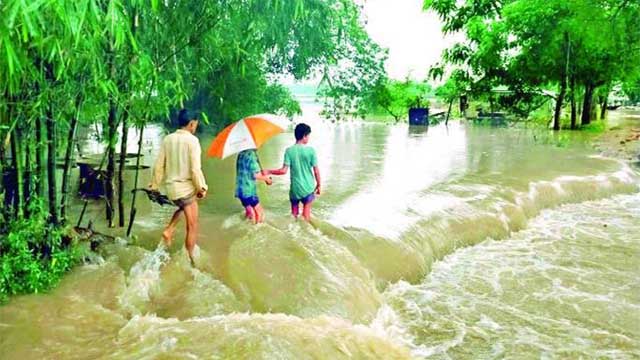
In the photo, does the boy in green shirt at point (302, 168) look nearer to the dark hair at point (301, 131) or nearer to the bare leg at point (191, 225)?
the dark hair at point (301, 131)

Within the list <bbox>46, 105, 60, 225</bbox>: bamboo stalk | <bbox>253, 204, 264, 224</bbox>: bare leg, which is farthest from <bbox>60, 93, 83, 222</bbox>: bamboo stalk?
<bbox>253, 204, 264, 224</bbox>: bare leg

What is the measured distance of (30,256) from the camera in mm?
4676

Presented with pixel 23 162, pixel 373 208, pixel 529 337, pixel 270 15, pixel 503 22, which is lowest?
pixel 529 337

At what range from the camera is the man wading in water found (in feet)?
17.2

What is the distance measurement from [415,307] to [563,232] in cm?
400

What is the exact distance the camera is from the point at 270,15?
5.96m

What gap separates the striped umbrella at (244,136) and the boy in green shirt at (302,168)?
25 cm

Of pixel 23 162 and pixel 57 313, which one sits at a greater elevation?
pixel 23 162

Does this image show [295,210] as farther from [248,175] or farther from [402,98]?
[402,98]

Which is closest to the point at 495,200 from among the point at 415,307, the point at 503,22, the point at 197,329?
the point at 415,307

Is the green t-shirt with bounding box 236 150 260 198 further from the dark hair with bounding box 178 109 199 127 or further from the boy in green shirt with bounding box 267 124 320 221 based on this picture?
the dark hair with bounding box 178 109 199 127

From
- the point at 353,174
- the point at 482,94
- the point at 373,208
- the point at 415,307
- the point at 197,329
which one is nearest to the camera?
the point at 197,329

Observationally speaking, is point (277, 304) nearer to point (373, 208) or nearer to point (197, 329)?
point (197, 329)

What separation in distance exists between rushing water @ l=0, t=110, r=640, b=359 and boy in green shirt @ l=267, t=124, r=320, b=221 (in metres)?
0.39
